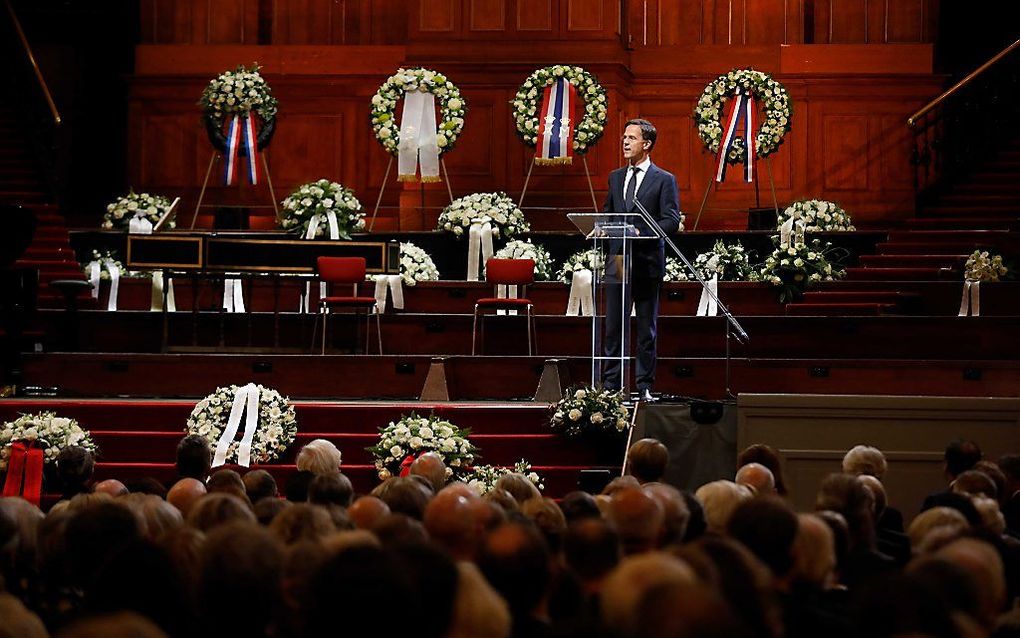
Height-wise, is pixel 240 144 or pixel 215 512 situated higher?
pixel 240 144

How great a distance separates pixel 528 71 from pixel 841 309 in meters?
4.74

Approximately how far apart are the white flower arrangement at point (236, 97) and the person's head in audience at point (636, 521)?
10.6m

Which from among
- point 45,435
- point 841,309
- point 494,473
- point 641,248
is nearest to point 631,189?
Result: point 641,248

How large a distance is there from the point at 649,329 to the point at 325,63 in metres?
7.73

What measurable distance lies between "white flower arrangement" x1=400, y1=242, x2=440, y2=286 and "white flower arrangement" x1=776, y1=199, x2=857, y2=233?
128 inches

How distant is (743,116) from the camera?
13883 millimetres

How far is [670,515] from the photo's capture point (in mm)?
3920

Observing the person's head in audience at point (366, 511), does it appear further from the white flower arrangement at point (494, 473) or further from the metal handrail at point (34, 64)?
the metal handrail at point (34, 64)

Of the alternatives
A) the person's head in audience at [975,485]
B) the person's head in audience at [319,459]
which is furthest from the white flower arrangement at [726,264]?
the person's head in audience at [975,485]

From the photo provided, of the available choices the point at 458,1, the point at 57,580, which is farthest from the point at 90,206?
the point at 57,580

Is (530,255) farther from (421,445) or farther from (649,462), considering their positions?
(649,462)

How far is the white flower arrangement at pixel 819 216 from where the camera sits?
1307 cm

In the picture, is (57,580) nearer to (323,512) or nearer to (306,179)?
(323,512)

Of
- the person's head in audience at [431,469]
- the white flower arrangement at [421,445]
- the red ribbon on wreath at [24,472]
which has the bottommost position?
the red ribbon on wreath at [24,472]
